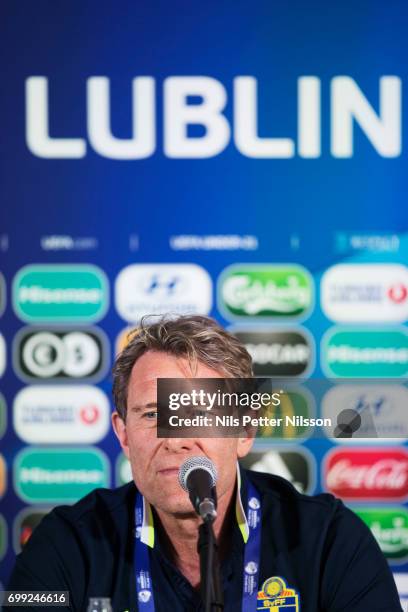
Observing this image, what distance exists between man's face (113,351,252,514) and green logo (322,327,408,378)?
0.89 metres

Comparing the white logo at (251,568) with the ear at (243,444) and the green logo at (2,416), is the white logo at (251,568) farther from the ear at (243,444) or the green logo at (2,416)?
the green logo at (2,416)

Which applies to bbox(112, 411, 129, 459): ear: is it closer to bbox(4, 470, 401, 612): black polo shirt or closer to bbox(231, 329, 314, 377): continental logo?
bbox(4, 470, 401, 612): black polo shirt

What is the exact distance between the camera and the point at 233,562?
4.41 ft

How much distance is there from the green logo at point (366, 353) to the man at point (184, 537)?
82 centimetres

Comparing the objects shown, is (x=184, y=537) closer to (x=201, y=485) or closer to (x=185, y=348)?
(x=185, y=348)

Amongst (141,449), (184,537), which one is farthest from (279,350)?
(141,449)

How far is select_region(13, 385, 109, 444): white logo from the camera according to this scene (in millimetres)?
2221

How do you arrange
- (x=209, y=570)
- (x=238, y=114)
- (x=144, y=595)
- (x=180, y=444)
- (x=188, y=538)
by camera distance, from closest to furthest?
(x=209, y=570) → (x=180, y=444) → (x=144, y=595) → (x=188, y=538) → (x=238, y=114)

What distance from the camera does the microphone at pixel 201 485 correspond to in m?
0.89

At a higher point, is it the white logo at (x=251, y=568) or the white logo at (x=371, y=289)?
the white logo at (x=371, y=289)

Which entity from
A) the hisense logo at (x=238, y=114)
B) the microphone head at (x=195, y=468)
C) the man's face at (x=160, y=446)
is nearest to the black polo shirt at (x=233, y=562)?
the man's face at (x=160, y=446)

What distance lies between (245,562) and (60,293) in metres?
1.12

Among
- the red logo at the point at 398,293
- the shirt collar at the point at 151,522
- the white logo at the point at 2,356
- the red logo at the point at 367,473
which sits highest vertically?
the red logo at the point at 398,293

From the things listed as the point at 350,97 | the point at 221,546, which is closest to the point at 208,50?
the point at 350,97
